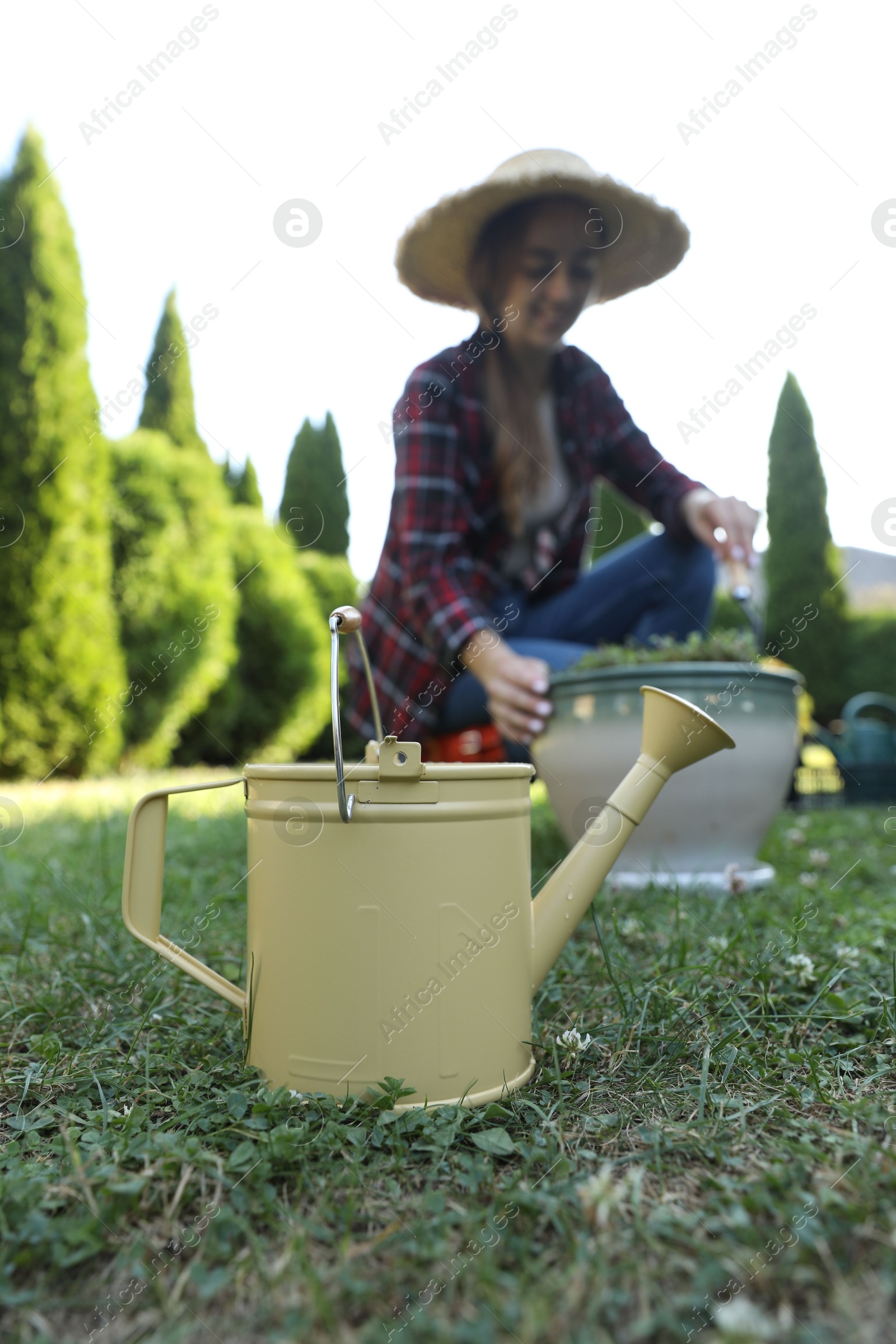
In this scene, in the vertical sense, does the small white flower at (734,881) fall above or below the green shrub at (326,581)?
below

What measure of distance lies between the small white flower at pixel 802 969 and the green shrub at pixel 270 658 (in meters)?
6.69

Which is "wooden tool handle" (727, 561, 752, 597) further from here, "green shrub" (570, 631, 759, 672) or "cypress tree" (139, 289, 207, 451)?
"cypress tree" (139, 289, 207, 451)

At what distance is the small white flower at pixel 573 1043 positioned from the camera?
109 cm

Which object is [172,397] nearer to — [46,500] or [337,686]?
[46,500]

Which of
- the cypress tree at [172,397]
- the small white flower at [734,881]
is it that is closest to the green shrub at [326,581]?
→ the cypress tree at [172,397]

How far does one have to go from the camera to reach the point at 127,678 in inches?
252

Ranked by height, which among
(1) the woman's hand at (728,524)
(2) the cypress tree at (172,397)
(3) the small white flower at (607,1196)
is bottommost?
(3) the small white flower at (607,1196)

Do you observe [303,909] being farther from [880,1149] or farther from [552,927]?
[880,1149]

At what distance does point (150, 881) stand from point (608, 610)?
1.72 m

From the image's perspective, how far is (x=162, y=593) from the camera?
21.7ft

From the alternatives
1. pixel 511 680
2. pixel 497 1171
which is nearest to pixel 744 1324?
pixel 497 1171

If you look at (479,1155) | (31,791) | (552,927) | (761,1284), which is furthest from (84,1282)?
(31,791)

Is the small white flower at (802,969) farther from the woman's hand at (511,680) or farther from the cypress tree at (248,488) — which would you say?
the cypress tree at (248,488)

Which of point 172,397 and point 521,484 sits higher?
point 172,397
